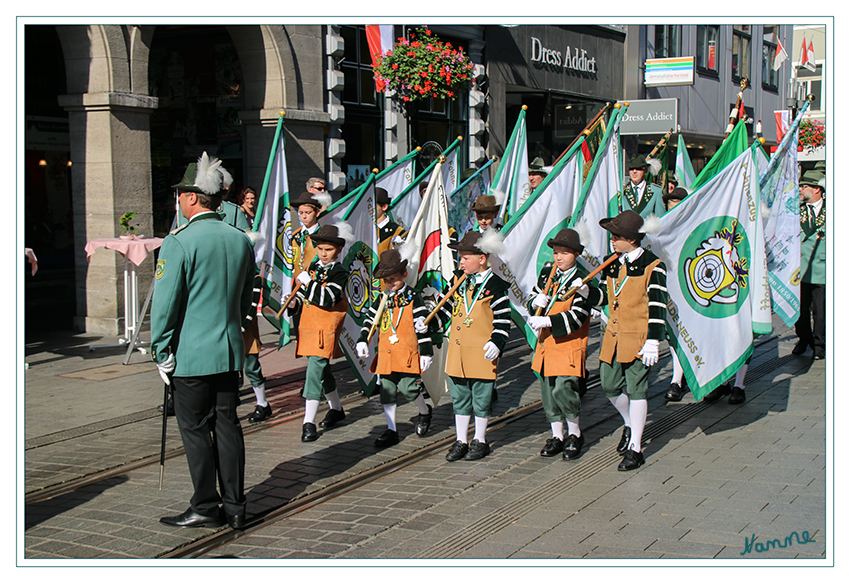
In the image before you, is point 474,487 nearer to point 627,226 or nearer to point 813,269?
point 627,226

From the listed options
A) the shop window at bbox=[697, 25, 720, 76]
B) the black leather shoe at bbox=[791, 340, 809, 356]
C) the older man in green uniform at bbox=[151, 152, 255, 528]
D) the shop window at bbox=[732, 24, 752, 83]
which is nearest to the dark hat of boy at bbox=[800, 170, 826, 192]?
the black leather shoe at bbox=[791, 340, 809, 356]

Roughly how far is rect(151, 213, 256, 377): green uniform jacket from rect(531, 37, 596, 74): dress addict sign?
61.0 feet

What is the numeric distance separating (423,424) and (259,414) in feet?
5.00

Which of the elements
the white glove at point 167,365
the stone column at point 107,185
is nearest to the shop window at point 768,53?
the stone column at point 107,185

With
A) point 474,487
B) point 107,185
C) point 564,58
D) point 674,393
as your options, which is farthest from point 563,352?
point 564,58

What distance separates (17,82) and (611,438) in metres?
5.13

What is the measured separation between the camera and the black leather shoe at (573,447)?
641cm

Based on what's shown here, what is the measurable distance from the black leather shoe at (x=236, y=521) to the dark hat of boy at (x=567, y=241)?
2897 millimetres

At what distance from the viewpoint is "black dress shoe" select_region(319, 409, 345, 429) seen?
7.33m

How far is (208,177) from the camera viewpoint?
5.09 m

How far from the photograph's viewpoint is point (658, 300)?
6234 mm

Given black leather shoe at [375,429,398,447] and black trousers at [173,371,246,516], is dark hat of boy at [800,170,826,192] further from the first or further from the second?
black trousers at [173,371,246,516]
